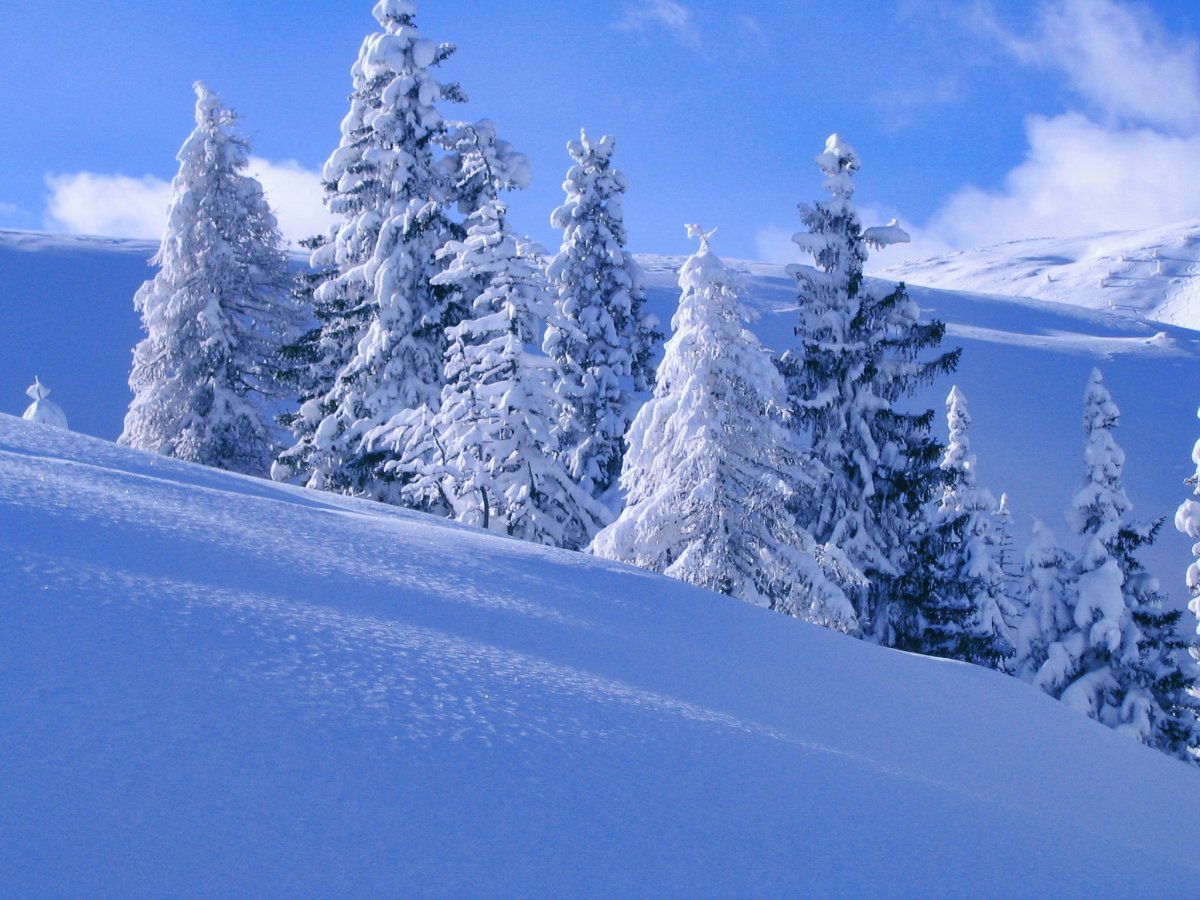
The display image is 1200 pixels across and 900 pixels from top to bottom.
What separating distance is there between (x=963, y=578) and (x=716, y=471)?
486 inches

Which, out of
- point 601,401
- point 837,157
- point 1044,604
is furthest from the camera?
point 601,401

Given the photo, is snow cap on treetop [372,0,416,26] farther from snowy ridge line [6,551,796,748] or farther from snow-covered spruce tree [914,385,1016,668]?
snowy ridge line [6,551,796,748]

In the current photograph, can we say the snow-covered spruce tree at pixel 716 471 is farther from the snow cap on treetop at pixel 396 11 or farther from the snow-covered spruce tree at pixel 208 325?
the snow-covered spruce tree at pixel 208 325

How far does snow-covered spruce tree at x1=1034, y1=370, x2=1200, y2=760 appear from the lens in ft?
66.8

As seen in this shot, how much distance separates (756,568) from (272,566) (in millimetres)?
11932

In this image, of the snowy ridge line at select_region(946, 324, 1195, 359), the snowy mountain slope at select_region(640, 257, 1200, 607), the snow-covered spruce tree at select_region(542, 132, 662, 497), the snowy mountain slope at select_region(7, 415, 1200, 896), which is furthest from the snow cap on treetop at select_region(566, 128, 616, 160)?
the snowy ridge line at select_region(946, 324, 1195, 359)

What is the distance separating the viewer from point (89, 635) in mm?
3924

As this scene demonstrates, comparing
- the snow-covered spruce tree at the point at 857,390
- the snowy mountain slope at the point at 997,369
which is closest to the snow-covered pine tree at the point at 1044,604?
the snow-covered spruce tree at the point at 857,390

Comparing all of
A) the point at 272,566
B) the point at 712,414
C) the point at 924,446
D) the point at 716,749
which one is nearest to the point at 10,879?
the point at 716,749

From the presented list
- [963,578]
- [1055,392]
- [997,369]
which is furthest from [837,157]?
[997,369]

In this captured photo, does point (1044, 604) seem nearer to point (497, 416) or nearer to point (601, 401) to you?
point (601, 401)

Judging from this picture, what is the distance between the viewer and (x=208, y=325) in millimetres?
22609

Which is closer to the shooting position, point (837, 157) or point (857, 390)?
point (857, 390)

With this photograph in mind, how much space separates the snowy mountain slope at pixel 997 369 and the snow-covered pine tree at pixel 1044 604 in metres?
29.3
